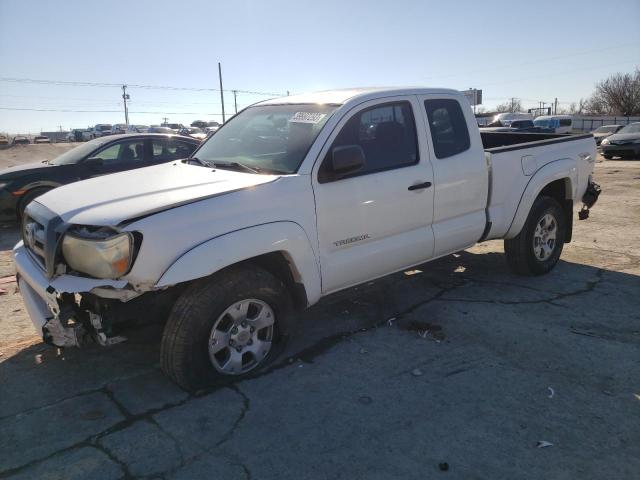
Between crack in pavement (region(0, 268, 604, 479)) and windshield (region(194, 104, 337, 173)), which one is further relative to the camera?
windshield (region(194, 104, 337, 173))

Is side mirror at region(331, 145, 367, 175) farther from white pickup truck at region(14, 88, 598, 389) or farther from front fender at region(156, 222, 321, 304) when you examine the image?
front fender at region(156, 222, 321, 304)

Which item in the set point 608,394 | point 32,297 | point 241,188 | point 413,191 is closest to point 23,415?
point 32,297

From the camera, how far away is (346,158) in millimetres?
3553

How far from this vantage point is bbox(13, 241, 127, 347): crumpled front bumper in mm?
2974

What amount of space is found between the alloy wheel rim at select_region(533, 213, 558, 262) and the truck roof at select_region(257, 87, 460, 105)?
5.89ft

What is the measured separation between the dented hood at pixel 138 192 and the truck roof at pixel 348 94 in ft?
3.19

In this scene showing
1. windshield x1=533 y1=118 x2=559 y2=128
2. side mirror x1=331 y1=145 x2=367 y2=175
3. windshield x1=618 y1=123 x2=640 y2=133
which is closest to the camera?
side mirror x1=331 y1=145 x2=367 y2=175

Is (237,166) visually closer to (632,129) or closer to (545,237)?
(545,237)

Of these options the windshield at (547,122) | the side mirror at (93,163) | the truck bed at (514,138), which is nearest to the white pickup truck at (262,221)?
the truck bed at (514,138)

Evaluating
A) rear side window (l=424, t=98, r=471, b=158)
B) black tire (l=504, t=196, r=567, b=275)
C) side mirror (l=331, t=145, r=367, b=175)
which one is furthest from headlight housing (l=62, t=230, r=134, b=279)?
black tire (l=504, t=196, r=567, b=275)

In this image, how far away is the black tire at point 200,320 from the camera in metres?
Result: 3.15

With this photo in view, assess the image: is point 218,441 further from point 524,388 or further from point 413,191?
point 413,191

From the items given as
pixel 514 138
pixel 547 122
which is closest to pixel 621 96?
pixel 547 122

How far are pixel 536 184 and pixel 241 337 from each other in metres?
3.50
